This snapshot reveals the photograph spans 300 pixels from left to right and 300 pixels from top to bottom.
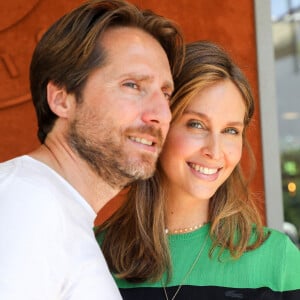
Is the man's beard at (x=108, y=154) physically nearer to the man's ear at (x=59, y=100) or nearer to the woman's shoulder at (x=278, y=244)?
the man's ear at (x=59, y=100)

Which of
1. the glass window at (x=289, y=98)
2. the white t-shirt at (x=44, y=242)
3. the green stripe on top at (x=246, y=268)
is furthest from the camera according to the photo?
the glass window at (x=289, y=98)

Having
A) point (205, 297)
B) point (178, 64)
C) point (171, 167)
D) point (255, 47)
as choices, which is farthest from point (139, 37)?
point (255, 47)

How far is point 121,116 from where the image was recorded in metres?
1.85

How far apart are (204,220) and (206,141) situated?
30cm

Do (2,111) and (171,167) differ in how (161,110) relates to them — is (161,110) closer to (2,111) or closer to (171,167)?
(171,167)

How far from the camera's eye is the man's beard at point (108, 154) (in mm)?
1843

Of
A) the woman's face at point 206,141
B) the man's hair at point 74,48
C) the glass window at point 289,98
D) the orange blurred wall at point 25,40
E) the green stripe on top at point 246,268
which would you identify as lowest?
the glass window at point 289,98

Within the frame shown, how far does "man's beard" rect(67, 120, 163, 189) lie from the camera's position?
6.05 feet

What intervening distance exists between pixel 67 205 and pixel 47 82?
0.47 metres

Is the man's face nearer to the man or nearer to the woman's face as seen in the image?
the man

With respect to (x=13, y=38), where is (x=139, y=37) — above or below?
above

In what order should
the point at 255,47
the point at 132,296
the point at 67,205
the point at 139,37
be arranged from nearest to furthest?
the point at 67,205
the point at 139,37
the point at 132,296
the point at 255,47

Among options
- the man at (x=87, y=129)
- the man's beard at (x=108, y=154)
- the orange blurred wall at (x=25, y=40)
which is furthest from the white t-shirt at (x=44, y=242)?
the orange blurred wall at (x=25, y=40)

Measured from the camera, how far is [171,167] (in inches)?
89.9
